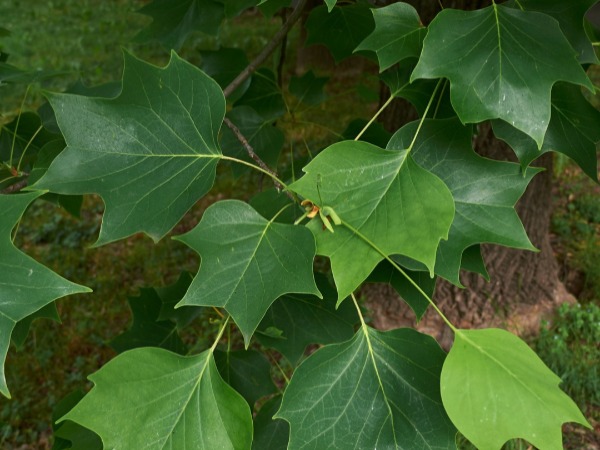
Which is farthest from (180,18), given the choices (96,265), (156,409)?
(96,265)

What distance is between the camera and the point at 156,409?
106 centimetres

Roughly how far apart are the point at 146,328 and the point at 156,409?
0.83 meters

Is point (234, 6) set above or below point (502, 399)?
above

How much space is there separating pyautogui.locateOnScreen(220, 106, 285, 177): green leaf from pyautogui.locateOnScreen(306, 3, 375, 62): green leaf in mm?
294

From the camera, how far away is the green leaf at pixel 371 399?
3.39 feet

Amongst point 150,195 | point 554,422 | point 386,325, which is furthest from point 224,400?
point 386,325

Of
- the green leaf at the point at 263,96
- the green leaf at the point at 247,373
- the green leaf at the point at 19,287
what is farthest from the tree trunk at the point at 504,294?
the green leaf at the point at 19,287

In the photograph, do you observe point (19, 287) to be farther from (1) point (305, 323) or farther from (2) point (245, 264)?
(1) point (305, 323)

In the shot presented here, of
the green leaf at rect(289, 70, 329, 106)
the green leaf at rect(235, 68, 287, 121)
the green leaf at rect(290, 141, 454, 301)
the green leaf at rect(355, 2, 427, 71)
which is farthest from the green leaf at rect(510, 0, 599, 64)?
the green leaf at rect(289, 70, 329, 106)

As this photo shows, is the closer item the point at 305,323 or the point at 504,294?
the point at 305,323

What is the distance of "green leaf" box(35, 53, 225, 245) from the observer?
1.09 meters

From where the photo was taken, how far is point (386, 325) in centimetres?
300

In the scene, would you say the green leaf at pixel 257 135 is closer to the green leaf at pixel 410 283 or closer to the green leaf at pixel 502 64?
the green leaf at pixel 410 283

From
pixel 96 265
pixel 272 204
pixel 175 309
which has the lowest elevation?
pixel 96 265
